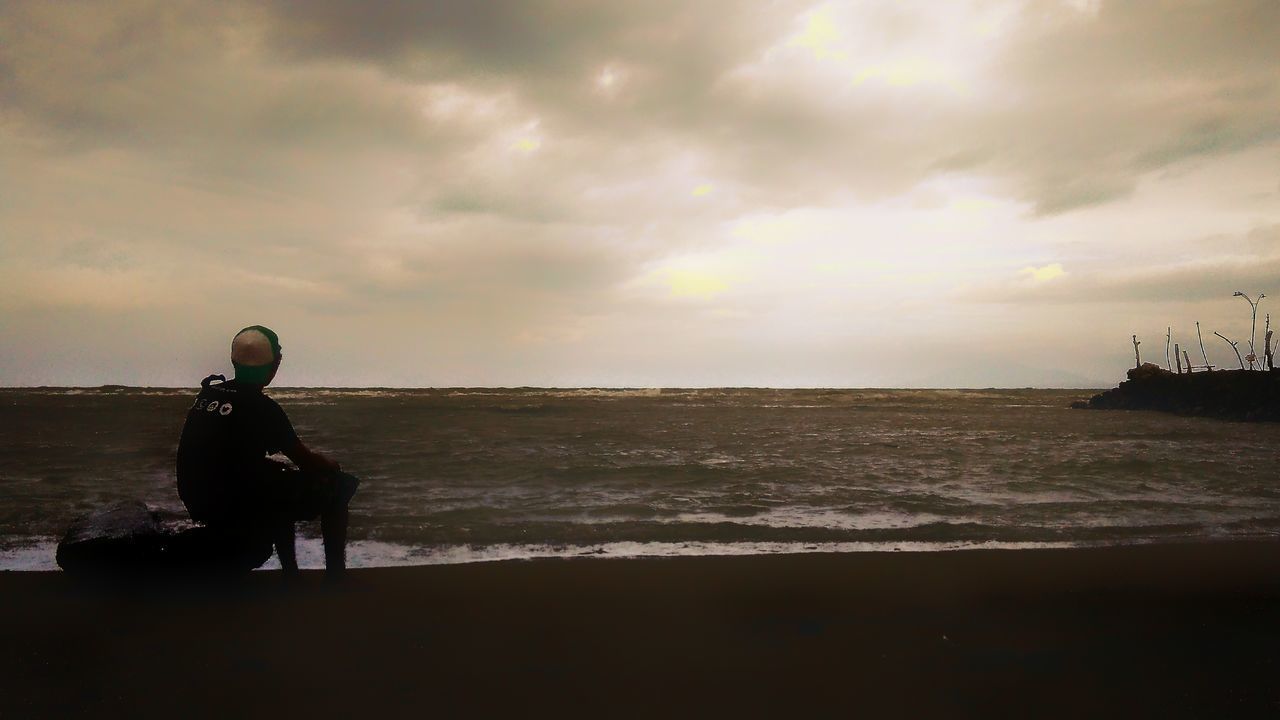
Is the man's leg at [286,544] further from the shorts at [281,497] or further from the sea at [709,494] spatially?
the sea at [709,494]

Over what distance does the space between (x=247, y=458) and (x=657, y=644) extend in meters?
2.63

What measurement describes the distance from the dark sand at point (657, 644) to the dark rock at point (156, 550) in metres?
0.16

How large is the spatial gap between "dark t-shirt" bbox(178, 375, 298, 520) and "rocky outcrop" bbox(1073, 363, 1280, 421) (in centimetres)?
4767

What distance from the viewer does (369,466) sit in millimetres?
13008

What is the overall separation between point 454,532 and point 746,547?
3.11 meters

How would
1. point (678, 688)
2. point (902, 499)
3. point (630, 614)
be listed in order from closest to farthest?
point (678, 688) → point (630, 614) → point (902, 499)

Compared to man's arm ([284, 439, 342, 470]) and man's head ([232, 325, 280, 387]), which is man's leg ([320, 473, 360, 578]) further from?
man's head ([232, 325, 280, 387])

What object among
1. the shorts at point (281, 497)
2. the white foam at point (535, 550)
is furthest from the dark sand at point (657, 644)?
the white foam at point (535, 550)

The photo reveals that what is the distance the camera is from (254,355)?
13.6ft

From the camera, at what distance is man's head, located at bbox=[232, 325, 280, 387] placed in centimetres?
411

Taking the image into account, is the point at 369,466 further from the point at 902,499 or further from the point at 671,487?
the point at 902,499

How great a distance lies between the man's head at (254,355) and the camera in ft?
13.5

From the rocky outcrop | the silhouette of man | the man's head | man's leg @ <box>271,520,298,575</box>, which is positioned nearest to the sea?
man's leg @ <box>271,520,298,575</box>

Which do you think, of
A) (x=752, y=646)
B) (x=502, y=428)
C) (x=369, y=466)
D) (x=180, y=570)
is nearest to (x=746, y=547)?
(x=752, y=646)
